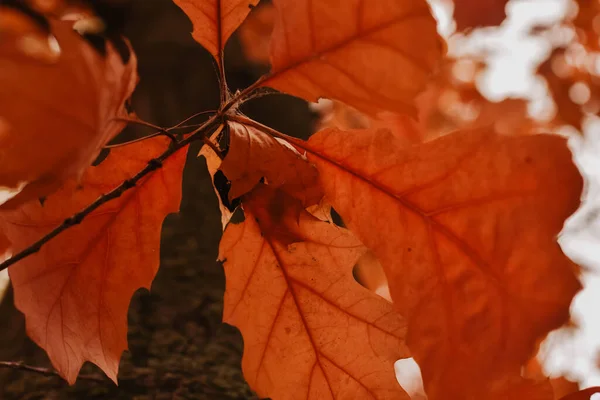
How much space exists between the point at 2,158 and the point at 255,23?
1.39m

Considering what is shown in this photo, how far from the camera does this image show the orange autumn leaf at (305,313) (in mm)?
532

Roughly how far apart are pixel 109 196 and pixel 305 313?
25cm

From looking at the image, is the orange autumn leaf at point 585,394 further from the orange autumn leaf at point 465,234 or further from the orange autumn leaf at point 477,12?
the orange autumn leaf at point 477,12

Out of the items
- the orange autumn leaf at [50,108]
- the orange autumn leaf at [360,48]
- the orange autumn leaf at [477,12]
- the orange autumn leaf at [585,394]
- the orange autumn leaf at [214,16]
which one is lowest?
the orange autumn leaf at [585,394]

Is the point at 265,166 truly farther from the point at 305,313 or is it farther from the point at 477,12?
the point at 477,12

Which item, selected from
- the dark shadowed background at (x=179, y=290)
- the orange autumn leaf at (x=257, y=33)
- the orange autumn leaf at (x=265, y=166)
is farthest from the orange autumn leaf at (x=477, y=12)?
the orange autumn leaf at (x=257, y=33)

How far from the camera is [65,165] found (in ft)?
1.05

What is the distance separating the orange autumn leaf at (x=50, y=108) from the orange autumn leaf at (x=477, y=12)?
792 millimetres

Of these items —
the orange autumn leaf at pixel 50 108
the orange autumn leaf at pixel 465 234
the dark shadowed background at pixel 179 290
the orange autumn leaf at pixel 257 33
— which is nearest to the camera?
the orange autumn leaf at pixel 50 108

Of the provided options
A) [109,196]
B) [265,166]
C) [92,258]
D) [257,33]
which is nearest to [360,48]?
[265,166]

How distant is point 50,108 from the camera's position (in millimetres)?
312

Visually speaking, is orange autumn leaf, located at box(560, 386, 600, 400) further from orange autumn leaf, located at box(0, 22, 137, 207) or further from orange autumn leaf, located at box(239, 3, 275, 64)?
orange autumn leaf, located at box(239, 3, 275, 64)

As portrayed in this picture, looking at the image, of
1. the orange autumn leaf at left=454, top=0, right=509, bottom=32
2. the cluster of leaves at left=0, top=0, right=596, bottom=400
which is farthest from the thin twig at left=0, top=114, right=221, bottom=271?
the orange autumn leaf at left=454, top=0, right=509, bottom=32

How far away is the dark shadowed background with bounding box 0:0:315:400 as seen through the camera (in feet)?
2.16
